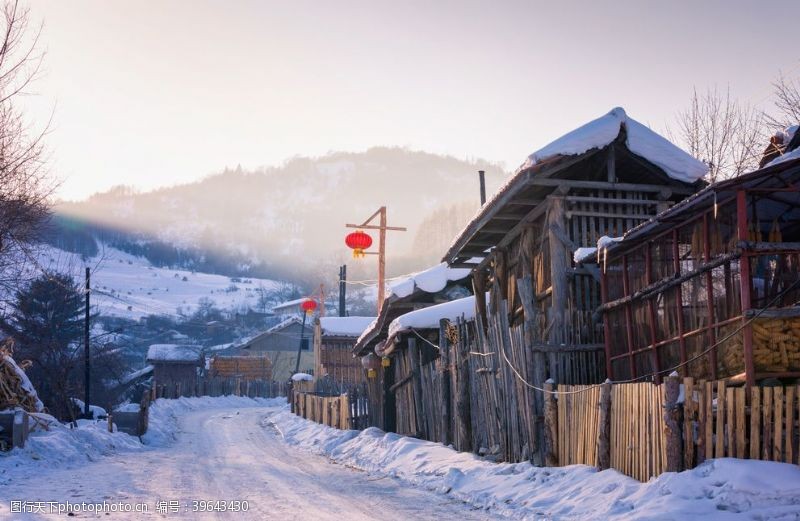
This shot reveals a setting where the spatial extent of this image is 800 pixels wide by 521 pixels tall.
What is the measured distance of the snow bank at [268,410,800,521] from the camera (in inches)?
279

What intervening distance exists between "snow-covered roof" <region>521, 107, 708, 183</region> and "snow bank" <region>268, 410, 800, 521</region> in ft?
16.5

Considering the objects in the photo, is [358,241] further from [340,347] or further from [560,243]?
[560,243]

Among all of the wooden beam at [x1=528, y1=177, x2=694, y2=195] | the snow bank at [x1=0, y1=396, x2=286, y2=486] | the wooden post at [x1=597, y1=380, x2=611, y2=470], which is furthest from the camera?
the snow bank at [x1=0, y1=396, x2=286, y2=486]

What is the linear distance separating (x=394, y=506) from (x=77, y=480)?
577cm

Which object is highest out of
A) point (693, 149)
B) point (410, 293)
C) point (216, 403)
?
point (693, 149)

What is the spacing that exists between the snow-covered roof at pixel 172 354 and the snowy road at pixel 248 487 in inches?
1650

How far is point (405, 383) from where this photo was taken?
18922mm

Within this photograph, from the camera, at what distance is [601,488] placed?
898cm

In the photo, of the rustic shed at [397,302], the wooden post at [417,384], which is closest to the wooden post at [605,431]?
the wooden post at [417,384]

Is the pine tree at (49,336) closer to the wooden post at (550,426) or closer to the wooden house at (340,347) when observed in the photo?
the wooden house at (340,347)

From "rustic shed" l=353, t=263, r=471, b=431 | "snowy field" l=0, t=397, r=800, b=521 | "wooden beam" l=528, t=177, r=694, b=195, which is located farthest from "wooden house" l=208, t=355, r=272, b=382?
"wooden beam" l=528, t=177, r=694, b=195

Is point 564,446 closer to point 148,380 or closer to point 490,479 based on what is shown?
point 490,479

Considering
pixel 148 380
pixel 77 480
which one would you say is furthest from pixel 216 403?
pixel 77 480

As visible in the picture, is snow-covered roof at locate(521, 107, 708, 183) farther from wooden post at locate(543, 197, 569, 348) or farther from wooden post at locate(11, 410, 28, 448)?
wooden post at locate(11, 410, 28, 448)
